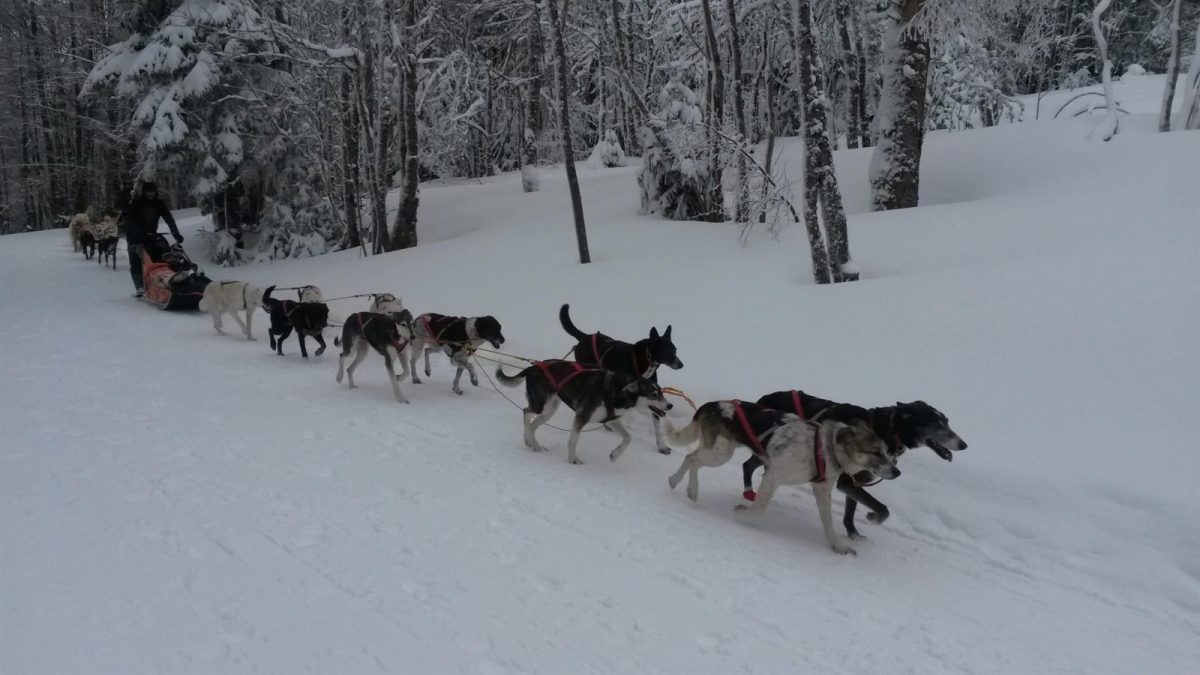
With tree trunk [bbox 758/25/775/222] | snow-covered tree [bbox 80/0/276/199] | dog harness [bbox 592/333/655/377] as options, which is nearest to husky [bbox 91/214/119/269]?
snow-covered tree [bbox 80/0/276/199]

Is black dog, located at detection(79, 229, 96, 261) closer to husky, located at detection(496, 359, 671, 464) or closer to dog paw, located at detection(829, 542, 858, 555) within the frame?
husky, located at detection(496, 359, 671, 464)

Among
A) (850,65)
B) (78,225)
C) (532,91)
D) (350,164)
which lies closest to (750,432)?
(350,164)

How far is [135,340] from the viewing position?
11078 millimetres

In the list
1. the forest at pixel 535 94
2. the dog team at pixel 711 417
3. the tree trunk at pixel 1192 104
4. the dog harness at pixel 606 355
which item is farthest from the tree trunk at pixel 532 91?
the dog harness at pixel 606 355

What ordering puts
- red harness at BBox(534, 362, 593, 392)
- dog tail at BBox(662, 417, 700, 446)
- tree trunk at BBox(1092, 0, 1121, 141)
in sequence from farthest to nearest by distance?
tree trunk at BBox(1092, 0, 1121, 141)
red harness at BBox(534, 362, 593, 392)
dog tail at BBox(662, 417, 700, 446)

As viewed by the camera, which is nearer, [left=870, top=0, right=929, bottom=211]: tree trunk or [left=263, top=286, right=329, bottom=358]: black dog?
[left=263, top=286, right=329, bottom=358]: black dog

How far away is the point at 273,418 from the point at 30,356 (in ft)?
17.0

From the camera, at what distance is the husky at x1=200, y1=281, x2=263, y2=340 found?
37.8ft

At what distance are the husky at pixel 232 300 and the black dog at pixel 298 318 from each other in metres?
1.22

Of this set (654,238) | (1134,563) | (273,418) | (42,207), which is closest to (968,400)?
(1134,563)

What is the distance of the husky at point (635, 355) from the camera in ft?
22.1

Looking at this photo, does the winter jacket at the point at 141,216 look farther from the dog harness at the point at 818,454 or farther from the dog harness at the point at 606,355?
the dog harness at the point at 818,454

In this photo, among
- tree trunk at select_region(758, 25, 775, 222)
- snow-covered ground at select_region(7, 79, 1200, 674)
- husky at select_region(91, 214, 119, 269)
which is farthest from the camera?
husky at select_region(91, 214, 119, 269)

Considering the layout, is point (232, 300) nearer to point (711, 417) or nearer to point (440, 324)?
point (440, 324)
